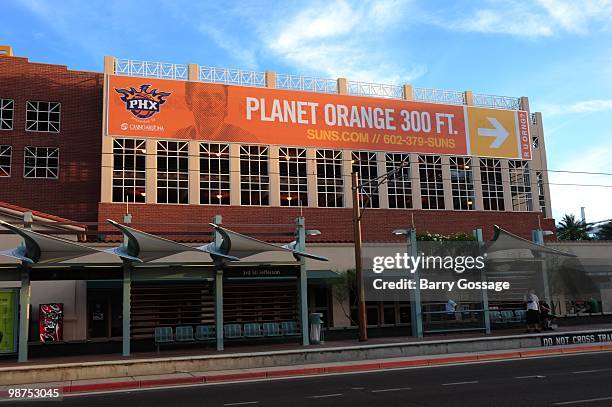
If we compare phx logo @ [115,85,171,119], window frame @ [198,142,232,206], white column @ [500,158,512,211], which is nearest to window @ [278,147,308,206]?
window frame @ [198,142,232,206]

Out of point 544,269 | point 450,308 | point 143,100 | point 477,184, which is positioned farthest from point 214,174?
point 544,269

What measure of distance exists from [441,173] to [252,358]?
24563mm

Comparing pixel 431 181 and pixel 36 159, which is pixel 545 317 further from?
pixel 36 159

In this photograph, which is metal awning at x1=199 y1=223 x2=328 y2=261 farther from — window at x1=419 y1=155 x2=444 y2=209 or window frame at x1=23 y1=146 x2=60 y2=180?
window at x1=419 y1=155 x2=444 y2=209

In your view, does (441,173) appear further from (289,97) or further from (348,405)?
(348,405)

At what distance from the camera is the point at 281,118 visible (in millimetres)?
36344

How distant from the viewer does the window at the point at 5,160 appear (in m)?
34.8

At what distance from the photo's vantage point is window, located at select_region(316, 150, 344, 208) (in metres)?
36.9

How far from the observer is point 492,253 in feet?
86.8

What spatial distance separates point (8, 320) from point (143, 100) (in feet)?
55.6

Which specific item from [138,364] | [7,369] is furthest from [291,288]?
[7,369]

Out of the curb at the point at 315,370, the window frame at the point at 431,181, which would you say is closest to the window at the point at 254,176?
the window frame at the point at 431,181

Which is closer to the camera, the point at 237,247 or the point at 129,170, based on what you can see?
the point at 237,247

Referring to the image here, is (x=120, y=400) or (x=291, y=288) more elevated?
(x=291, y=288)
